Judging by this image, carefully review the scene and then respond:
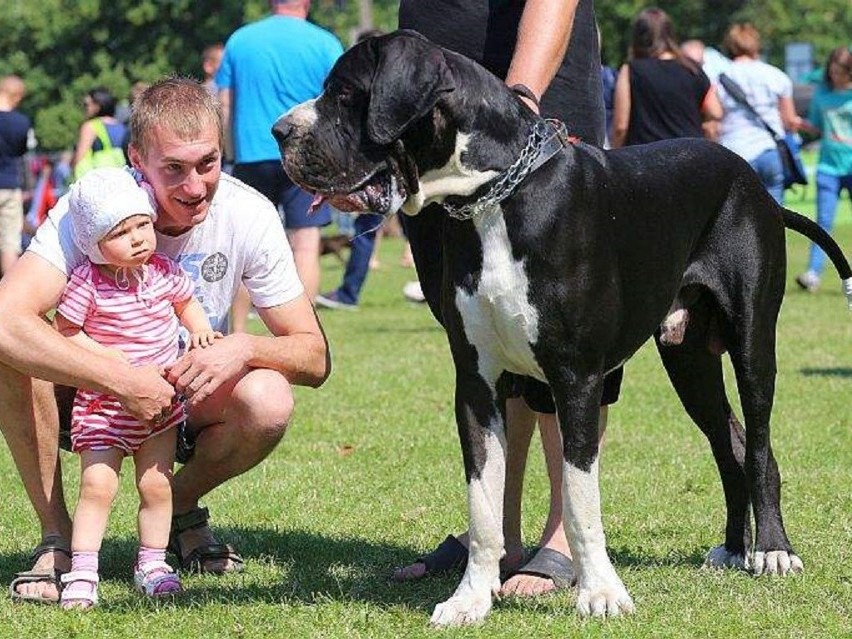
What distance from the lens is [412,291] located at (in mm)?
13398

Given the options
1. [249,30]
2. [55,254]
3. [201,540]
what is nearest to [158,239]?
[55,254]

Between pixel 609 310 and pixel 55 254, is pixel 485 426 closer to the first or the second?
pixel 609 310

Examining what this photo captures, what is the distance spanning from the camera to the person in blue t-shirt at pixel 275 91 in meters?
10.0

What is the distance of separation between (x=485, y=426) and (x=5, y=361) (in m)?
1.41

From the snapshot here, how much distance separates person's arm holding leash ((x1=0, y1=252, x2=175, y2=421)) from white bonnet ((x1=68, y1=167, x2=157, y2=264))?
6.4 inches

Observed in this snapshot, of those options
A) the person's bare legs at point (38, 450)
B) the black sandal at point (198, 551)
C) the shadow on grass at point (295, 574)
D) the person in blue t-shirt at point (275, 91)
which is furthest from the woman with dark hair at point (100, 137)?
the person's bare legs at point (38, 450)

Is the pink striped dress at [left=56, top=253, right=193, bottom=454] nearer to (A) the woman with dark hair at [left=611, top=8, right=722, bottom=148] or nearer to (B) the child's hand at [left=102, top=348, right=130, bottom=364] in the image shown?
(B) the child's hand at [left=102, top=348, right=130, bottom=364]

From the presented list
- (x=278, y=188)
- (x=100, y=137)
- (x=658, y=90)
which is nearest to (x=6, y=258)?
(x=100, y=137)

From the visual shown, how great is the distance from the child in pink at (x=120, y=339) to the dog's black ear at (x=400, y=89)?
914mm

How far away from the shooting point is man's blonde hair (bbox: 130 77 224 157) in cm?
439

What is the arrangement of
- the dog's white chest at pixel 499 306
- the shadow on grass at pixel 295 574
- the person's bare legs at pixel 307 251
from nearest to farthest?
the dog's white chest at pixel 499 306 < the shadow on grass at pixel 295 574 < the person's bare legs at pixel 307 251

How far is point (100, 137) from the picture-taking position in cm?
1414

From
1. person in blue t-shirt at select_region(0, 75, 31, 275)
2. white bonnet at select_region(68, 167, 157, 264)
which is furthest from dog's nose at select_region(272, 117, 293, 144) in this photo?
person in blue t-shirt at select_region(0, 75, 31, 275)

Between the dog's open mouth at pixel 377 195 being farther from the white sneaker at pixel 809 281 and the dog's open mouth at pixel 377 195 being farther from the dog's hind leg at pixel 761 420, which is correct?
the white sneaker at pixel 809 281
